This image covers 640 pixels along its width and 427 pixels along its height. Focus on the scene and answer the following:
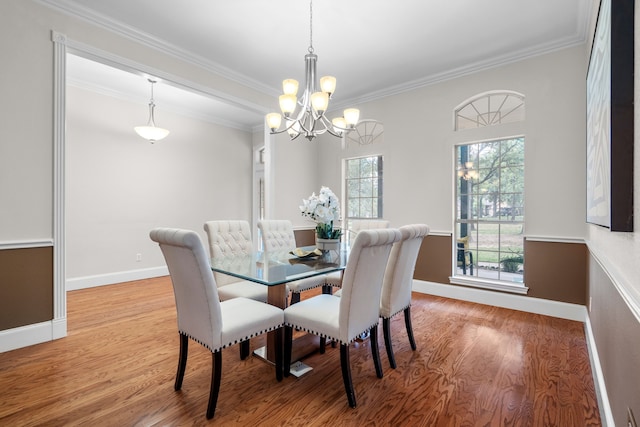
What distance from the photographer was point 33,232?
8.64 ft

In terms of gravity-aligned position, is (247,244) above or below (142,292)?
above

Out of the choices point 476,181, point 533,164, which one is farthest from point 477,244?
point 533,164

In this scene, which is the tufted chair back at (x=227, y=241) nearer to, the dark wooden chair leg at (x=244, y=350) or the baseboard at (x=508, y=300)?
the dark wooden chair leg at (x=244, y=350)

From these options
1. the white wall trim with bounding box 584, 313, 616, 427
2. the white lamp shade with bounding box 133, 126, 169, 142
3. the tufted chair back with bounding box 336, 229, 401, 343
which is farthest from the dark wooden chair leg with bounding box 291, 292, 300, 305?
the white lamp shade with bounding box 133, 126, 169, 142

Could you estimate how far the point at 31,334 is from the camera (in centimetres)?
260

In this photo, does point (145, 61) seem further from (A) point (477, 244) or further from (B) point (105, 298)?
(A) point (477, 244)

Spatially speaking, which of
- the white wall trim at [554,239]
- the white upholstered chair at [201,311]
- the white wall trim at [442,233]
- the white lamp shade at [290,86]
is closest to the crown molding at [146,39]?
the white lamp shade at [290,86]

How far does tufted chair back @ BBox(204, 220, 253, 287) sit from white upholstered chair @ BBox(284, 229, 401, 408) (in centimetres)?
98

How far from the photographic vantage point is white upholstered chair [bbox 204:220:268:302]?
257 cm

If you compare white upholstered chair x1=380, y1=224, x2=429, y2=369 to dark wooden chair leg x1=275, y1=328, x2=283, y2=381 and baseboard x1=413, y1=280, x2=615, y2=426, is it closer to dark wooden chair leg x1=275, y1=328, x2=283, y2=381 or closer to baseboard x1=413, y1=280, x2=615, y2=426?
dark wooden chair leg x1=275, y1=328, x2=283, y2=381

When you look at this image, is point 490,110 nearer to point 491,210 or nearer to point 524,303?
point 491,210

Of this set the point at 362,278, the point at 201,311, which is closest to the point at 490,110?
the point at 362,278

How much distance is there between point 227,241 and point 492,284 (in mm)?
3071

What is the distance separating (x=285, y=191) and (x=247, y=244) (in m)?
1.90
